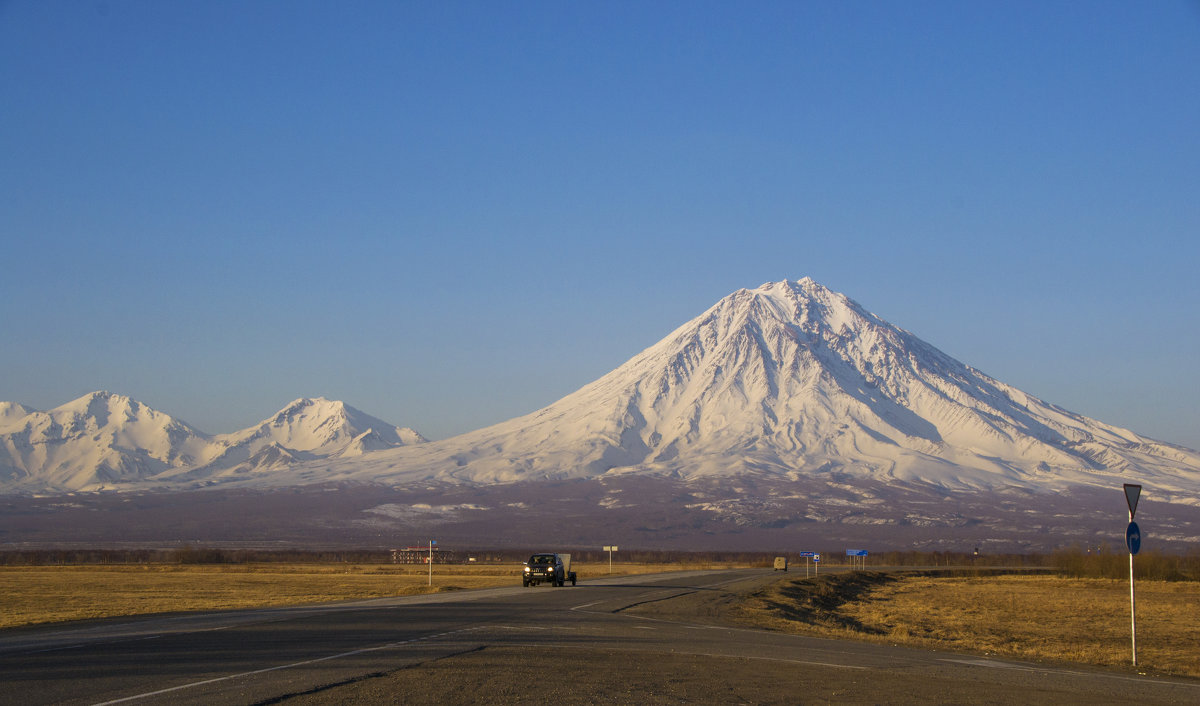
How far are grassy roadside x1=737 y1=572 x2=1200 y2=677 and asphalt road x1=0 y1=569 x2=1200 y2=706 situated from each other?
535cm

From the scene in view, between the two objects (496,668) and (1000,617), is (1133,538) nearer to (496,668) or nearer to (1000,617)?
(496,668)

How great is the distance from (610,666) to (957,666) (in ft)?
23.4

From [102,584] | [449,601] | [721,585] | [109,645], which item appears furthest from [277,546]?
[109,645]

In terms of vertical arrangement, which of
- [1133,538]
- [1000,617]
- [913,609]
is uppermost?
[1133,538]

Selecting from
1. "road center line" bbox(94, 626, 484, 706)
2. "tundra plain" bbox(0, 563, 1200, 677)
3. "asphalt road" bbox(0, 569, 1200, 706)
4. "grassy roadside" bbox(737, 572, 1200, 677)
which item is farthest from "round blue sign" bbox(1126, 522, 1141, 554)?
"road center line" bbox(94, 626, 484, 706)

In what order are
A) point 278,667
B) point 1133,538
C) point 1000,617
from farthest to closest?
A: point 1000,617 → point 1133,538 → point 278,667

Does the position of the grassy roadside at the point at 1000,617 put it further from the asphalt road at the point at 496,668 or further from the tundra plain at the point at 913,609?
the asphalt road at the point at 496,668

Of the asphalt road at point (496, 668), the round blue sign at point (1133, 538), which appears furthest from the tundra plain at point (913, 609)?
the asphalt road at point (496, 668)

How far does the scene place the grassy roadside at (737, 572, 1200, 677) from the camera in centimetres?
2934

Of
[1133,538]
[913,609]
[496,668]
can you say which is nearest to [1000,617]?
[913,609]

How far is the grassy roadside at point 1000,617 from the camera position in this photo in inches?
1155

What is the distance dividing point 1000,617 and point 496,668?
1276 inches

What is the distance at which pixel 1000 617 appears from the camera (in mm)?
44344

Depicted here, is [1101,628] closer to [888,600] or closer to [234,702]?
[888,600]
